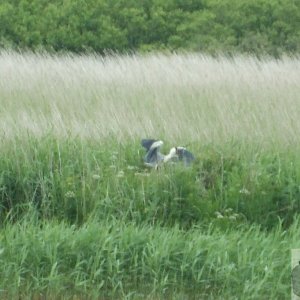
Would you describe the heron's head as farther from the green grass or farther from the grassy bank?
the grassy bank

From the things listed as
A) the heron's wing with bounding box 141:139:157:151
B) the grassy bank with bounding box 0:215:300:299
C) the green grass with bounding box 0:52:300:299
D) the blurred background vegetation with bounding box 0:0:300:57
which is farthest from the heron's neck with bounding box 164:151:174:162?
the blurred background vegetation with bounding box 0:0:300:57

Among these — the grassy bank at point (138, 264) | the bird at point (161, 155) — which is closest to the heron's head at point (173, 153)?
the bird at point (161, 155)

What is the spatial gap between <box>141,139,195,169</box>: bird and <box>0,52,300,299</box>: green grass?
9cm

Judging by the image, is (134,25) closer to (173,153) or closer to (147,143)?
(147,143)

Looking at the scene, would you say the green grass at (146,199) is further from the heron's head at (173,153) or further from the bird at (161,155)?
the heron's head at (173,153)

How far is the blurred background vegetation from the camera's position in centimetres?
1984

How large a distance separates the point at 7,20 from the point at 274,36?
25.1ft

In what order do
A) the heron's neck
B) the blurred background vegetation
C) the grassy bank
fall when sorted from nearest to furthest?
the grassy bank → the heron's neck → the blurred background vegetation

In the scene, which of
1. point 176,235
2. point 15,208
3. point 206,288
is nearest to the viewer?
point 206,288

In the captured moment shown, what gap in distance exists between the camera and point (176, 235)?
4.90m

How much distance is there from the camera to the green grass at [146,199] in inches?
176

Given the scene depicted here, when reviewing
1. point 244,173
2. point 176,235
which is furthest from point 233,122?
point 176,235

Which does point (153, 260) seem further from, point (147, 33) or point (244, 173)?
point (147, 33)

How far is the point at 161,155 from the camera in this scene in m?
6.18
